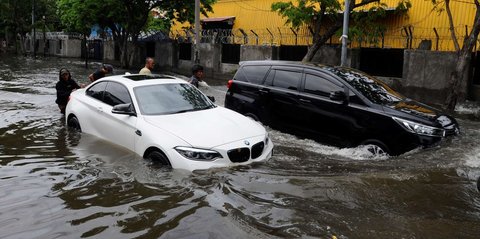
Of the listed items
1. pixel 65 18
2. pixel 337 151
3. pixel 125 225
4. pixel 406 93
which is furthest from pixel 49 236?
pixel 65 18

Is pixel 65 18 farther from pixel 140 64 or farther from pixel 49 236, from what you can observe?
pixel 49 236

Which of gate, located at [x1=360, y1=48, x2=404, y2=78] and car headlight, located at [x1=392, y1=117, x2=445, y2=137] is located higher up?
gate, located at [x1=360, y1=48, x2=404, y2=78]

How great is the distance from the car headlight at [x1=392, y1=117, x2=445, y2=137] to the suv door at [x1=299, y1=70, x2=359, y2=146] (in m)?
0.82

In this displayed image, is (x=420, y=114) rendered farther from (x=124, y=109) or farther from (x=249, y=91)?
(x=124, y=109)

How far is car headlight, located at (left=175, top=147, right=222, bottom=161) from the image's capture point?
232 inches

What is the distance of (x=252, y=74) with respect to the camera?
32.1ft

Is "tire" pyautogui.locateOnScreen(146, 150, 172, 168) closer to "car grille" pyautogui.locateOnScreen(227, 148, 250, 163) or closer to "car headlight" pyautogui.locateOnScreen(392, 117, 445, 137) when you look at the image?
"car grille" pyautogui.locateOnScreen(227, 148, 250, 163)

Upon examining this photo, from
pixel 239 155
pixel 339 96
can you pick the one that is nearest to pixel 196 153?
pixel 239 155

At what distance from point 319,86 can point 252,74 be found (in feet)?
6.29

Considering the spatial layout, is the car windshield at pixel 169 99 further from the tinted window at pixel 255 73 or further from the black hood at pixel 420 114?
the black hood at pixel 420 114

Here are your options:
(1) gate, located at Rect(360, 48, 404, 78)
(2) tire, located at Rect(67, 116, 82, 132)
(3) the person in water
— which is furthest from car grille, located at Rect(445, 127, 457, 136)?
(1) gate, located at Rect(360, 48, 404, 78)

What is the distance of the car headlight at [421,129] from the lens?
6.95 m

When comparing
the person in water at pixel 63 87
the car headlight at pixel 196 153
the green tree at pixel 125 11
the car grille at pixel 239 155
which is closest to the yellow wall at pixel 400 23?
the green tree at pixel 125 11

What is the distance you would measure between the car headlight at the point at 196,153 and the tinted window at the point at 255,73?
387 cm
